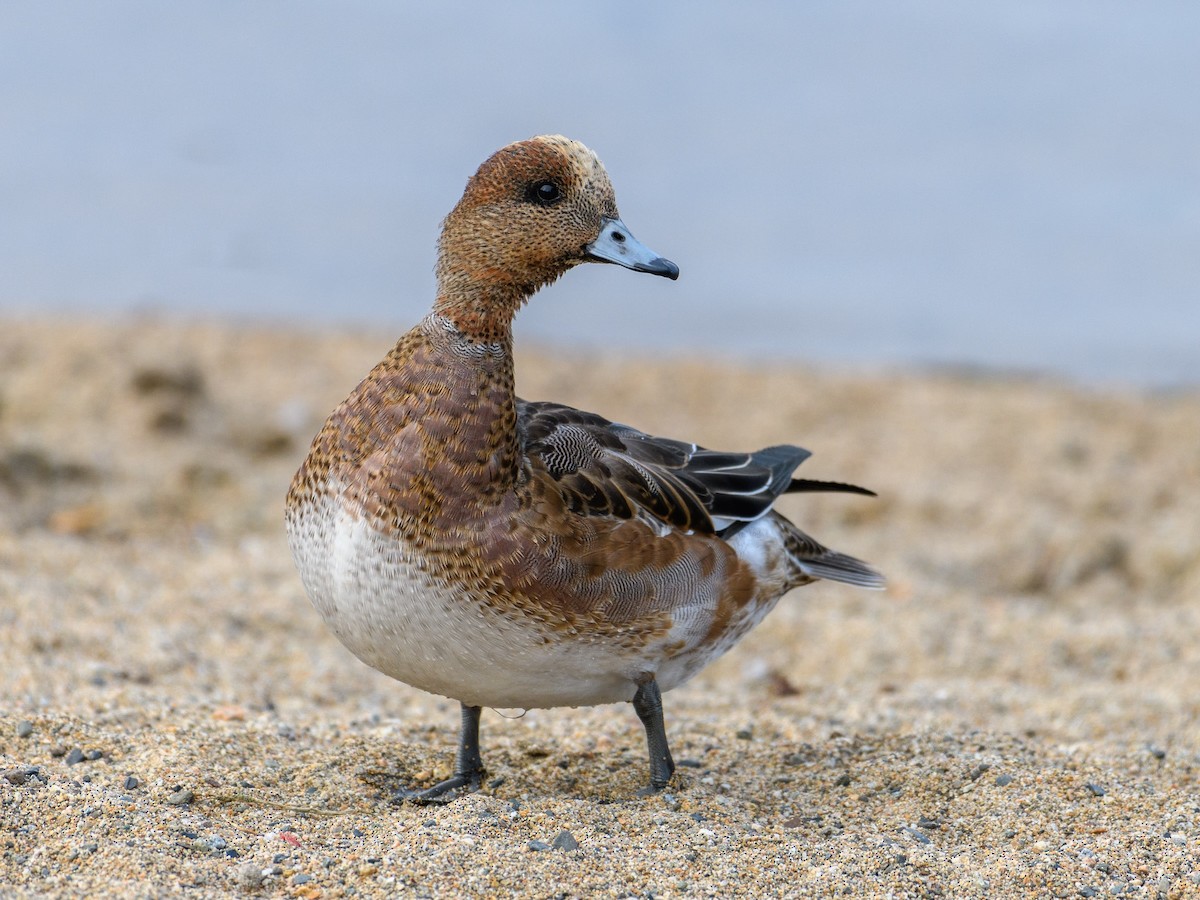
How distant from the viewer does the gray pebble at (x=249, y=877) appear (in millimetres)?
3107

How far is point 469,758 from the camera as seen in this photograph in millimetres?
4109

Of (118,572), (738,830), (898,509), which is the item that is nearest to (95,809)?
(738,830)

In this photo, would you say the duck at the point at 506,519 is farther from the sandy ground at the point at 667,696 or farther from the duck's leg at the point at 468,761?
the sandy ground at the point at 667,696

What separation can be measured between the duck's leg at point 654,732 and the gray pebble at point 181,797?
1219 millimetres

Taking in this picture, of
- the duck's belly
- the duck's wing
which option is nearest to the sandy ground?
the duck's belly

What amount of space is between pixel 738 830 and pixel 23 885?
1744 millimetres

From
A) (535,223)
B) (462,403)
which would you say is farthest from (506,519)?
(535,223)

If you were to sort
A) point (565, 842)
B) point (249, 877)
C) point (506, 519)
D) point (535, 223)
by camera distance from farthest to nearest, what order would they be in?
point (535, 223) → point (506, 519) → point (565, 842) → point (249, 877)

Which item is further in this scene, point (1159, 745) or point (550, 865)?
point (1159, 745)

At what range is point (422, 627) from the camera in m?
3.49

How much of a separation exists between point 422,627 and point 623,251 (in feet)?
3.77

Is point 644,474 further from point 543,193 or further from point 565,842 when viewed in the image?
point 565,842

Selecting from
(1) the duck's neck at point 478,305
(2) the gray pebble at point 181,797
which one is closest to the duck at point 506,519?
(1) the duck's neck at point 478,305

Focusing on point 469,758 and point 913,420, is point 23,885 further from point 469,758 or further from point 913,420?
point 913,420
